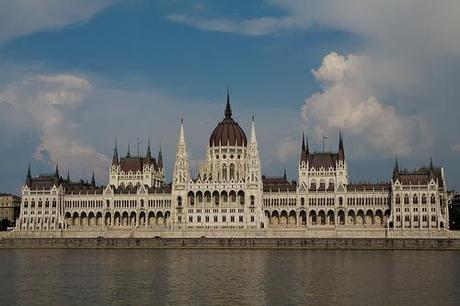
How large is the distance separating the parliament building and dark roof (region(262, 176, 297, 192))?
247mm

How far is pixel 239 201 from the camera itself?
146625 millimetres

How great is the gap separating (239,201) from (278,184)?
15.5m

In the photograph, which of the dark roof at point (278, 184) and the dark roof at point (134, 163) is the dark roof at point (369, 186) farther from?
the dark roof at point (134, 163)

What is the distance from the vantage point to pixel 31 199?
155250mm

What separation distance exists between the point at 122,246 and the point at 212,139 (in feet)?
137

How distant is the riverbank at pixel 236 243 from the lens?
118 m

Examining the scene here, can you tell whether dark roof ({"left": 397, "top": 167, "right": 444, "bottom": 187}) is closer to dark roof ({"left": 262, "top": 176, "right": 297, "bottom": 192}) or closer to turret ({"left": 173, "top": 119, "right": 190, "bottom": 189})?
dark roof ({"left": 262, "top": 176, "right": 297, "bottom": 192})

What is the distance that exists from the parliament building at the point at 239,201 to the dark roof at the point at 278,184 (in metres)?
0.25

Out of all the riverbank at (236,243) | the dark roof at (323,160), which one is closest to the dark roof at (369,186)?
the dark roof at (323,160)

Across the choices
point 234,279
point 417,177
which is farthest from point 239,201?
point 234,279

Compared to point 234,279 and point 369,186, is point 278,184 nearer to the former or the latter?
point 369,186

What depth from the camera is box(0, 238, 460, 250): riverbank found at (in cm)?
11762

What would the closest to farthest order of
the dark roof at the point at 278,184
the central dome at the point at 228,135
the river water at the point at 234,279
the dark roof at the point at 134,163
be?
the river water at the point at 234,279
the dark roof at the point at 278,184
the central dome at the point at 228,135
the dark roof at the point at 134,163

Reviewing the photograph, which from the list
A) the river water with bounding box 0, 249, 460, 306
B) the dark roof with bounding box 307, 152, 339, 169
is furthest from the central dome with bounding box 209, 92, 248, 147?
the river water with bounding box 0, 249, 460, 306
